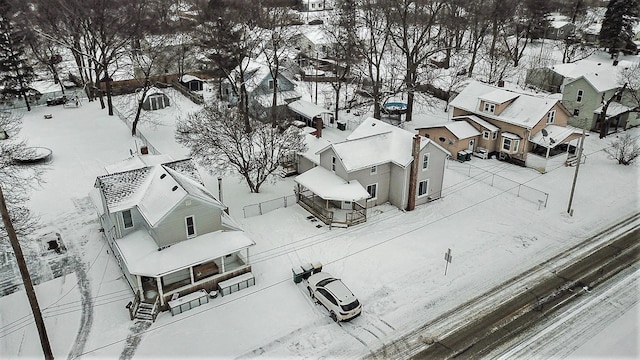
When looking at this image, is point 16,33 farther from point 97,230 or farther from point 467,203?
point 467,203

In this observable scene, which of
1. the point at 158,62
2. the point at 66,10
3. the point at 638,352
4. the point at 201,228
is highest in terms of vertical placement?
the point at 66,10

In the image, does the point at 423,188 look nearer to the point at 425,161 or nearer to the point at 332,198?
the point at 425,161

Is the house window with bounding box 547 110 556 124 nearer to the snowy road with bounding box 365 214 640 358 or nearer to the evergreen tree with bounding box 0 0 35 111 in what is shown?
the snowy road with bounding box 365 214 640 358

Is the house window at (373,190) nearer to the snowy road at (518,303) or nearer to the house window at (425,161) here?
the house window at (425,161)

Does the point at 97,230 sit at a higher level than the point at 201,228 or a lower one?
lower

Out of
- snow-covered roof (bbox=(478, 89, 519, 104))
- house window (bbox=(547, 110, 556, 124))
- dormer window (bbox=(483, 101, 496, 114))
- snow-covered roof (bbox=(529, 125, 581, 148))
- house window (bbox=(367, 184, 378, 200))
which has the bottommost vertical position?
house window (bbox=(367, 184, 378, 200))

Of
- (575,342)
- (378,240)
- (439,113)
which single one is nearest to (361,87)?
(439,113)

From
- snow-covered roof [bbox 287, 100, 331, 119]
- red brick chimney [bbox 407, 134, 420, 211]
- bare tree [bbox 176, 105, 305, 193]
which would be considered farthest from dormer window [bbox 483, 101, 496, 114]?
bare tree [bbox 176, 105, 305, 193]
